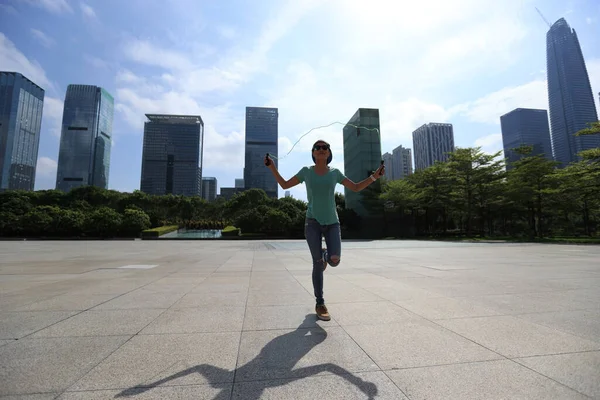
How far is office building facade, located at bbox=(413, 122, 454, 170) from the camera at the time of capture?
56.8 m

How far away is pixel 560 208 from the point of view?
3466cm

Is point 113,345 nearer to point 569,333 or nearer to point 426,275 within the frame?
point 569,333

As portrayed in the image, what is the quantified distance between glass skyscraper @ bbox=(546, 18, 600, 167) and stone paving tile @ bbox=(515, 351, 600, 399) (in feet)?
370

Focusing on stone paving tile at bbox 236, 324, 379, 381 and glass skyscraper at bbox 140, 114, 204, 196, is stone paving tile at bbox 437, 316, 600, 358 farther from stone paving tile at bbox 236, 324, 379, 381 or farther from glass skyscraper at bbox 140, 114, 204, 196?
glass skyscraper at bbox 140, 114, 204, 196

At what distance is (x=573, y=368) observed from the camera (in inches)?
77.6

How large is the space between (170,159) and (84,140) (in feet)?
157

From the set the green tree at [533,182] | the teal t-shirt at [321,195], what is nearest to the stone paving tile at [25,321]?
the teal t-shirt at [321,195]

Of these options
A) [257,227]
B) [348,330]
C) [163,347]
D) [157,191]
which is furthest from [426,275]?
[157,191]

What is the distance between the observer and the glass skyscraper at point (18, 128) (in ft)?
344

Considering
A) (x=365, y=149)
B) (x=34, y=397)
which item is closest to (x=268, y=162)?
(x=34, y=397)

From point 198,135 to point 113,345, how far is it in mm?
131605

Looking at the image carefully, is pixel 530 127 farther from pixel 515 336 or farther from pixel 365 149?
pixel 515 336

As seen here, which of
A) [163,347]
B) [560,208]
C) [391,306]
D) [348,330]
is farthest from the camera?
[560,208]

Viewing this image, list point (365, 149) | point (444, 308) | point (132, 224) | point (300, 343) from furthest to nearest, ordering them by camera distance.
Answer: point (365, 149)
point (132, 224)
point (444, 308)
point (300, 343)
